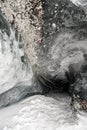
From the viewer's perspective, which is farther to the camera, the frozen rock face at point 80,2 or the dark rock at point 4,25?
the dark rock at point 4,25

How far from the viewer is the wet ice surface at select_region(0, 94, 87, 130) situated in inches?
56.9

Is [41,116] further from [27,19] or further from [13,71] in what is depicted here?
[27,19]

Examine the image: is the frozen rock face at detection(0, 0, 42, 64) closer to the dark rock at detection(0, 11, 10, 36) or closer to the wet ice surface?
the dark rock at detection(0, 11, 10, 36)

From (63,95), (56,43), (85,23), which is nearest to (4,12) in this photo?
(56,43)

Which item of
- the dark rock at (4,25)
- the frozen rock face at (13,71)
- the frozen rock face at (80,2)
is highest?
the frozen rock face at (80,2)

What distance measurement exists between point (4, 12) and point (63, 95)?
1.73 ft

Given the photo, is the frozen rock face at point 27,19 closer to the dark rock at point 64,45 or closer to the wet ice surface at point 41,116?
the dark rock at point 64,45

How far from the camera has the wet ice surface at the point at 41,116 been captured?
4.74 feet

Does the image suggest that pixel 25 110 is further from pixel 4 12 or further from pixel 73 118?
pixel 4 12

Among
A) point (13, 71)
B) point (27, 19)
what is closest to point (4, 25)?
point (27, 19)

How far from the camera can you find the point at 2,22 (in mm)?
1621

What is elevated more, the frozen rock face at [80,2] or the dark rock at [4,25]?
the frozen rock face at [80,2]

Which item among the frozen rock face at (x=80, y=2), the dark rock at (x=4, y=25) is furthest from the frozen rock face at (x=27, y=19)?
the frozen rock face at (x=80, y=2)

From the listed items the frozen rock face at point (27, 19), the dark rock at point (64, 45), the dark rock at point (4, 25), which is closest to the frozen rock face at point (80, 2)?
the dark rock at point (64, 45)
